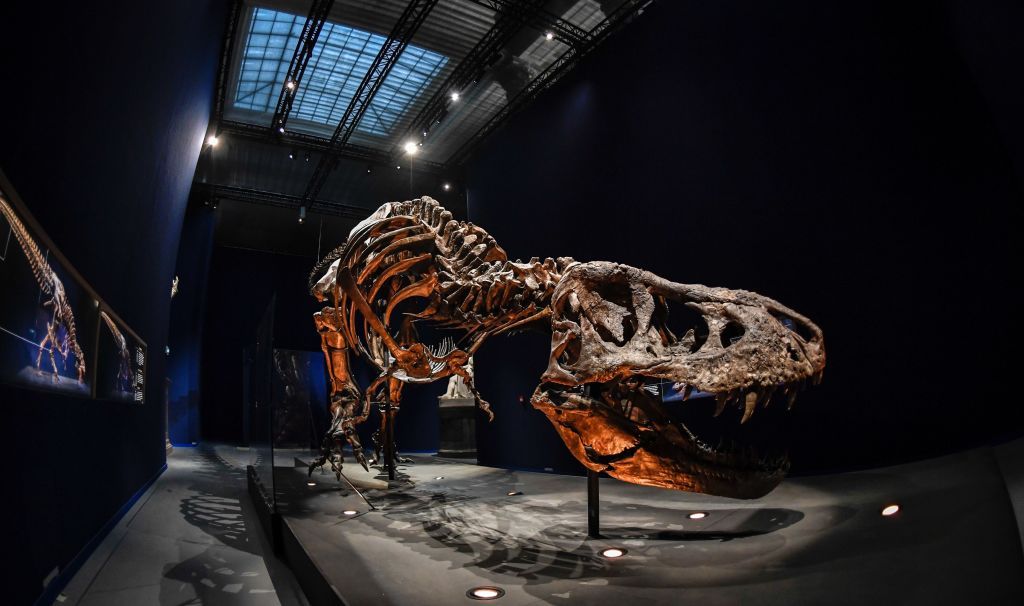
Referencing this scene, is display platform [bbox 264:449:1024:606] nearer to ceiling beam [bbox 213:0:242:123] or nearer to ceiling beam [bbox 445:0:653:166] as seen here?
ceiling beam [bbox 445:0:653:166]

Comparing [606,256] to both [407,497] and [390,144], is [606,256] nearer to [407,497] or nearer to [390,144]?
[407,497]

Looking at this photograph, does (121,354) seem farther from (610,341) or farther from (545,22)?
(545,22)

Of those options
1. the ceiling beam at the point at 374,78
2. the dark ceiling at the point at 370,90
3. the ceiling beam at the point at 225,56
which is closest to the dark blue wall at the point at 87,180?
the ceiling beam at the point at 225,56

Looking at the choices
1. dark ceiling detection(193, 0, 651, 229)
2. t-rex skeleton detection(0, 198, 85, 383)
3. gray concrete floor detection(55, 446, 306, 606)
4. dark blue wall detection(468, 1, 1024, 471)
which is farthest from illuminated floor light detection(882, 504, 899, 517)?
dark ceiling detection(193, 0, 651, 229)

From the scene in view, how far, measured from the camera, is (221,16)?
8.41 metres

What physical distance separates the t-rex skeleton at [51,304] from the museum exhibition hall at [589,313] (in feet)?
0.12

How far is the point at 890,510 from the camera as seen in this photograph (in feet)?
11.6

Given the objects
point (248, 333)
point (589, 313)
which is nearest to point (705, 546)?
point (589, 313)

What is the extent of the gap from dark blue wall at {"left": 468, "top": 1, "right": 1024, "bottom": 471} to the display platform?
0.87 meters

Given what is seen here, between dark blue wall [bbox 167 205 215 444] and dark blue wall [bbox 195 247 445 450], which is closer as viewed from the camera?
dark blue wall [bbox 167 205 215 444]

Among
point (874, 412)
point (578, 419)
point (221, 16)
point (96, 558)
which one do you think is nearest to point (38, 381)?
point (96, 558)

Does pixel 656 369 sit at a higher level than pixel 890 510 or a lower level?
higher

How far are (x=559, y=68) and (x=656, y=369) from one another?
27.0 ft

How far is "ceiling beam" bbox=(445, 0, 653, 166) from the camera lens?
885 centimetres
